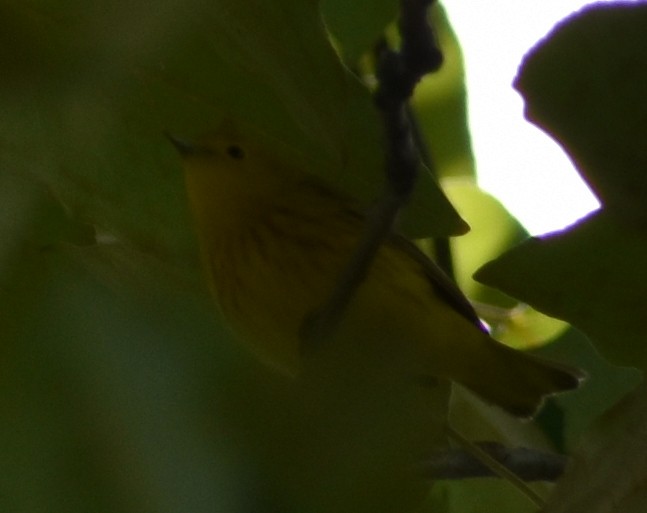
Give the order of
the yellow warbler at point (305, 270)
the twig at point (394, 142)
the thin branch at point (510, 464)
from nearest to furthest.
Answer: the twig at point (394, 142), the thin branch at point (510, 464), the yellow warbler at point (305, 270)

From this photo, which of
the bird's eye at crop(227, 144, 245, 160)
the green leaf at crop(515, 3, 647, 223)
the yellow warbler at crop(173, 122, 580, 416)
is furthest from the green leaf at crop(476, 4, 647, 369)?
the bird's eye at crop(227, 144, 245, 160)

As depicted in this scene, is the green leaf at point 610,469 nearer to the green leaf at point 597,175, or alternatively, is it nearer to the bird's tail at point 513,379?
the green leaf at point 597,175

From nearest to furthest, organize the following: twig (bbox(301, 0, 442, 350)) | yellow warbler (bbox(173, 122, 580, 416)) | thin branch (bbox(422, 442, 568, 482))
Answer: twig (bbox(301, 0, 442, 350)) → thin branch (bbox(422, 442, 568, 482)) → yellow warbler (bbox(173, 122, 580, 416))

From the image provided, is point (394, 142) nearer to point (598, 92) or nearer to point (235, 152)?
point (598, 92)

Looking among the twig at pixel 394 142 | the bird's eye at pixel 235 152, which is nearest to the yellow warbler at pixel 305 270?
the bird's eye at pixel 235 152

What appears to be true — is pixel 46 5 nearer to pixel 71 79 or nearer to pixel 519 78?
pixel 71 79

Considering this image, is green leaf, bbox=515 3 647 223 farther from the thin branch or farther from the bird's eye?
the bird's eye
